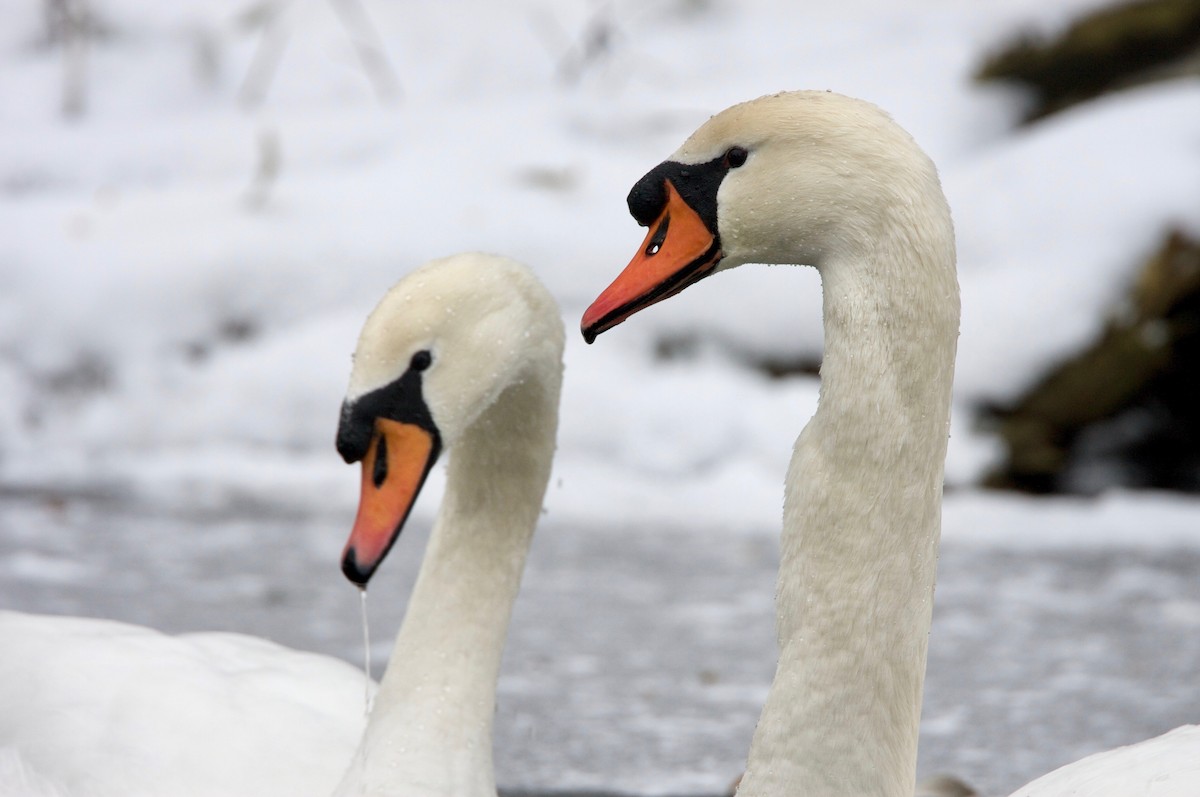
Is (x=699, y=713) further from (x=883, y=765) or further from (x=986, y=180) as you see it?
(x=986, y=180)

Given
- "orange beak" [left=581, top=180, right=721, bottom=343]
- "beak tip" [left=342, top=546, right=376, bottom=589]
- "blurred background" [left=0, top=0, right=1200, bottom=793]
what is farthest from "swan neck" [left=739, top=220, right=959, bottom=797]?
"blurred background" [left=0, top=0, right=1200, bottom=793]

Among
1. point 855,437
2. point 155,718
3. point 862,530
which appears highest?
point 855,437

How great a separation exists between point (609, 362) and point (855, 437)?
420 cm

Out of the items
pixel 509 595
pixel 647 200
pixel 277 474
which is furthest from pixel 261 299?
pixel 647 200

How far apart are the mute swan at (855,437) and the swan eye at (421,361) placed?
1.45 ft

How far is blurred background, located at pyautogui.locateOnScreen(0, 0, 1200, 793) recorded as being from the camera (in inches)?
146

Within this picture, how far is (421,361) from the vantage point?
2.19m

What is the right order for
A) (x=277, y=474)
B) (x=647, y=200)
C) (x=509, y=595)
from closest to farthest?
(x=647, y=200) → (x=509, y=595) → (x=277, y=474)

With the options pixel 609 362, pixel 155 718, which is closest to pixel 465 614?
pixel 155 718

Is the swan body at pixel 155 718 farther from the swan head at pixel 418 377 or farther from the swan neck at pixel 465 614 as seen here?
the swan head at pixel 418 377

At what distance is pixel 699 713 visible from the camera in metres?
3.38

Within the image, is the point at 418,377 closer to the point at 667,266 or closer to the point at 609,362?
the point at 667,266

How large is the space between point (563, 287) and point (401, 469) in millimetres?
4147

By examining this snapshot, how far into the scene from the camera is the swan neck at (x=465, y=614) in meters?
2.28
